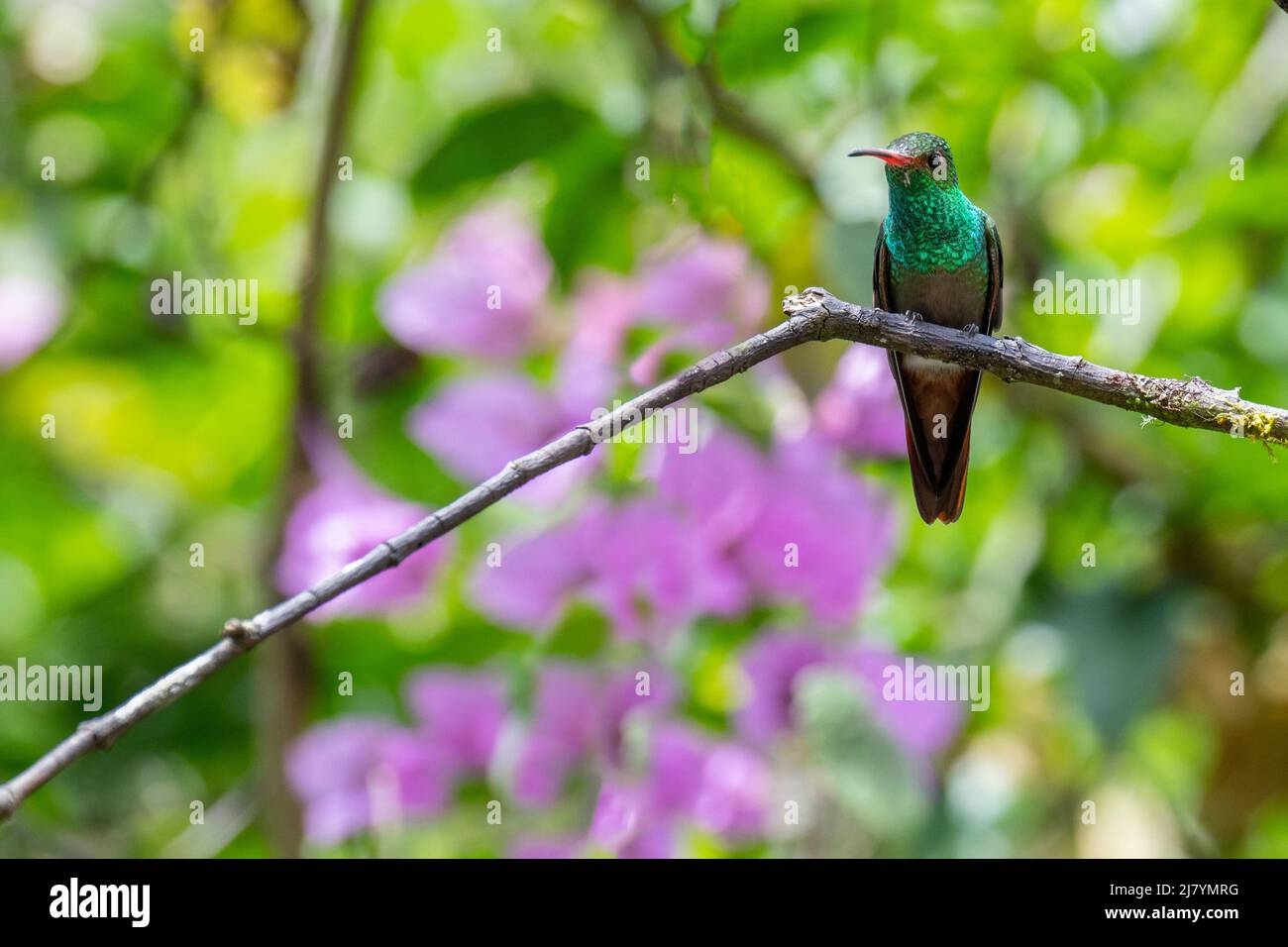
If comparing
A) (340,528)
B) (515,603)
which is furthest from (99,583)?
(515,603)

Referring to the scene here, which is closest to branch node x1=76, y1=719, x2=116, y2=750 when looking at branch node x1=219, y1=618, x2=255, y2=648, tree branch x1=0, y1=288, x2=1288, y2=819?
tree branch x1=0, y1=288, x2=1288, y2=819

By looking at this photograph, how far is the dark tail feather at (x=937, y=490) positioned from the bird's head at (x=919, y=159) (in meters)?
0.28

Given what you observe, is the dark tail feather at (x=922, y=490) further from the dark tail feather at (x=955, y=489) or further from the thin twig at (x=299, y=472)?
the thin twig at (x=299, y=472)

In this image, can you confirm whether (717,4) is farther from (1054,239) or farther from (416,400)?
(416,400)

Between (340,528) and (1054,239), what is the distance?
4.64ft

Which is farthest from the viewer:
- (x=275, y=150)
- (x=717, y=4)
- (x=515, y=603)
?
(x=275, y=150)

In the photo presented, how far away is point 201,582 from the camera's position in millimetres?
3137

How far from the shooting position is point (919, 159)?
140 cm

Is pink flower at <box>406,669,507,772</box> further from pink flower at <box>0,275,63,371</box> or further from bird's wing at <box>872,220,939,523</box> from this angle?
pink flower at <box>0,275,63,371</box>

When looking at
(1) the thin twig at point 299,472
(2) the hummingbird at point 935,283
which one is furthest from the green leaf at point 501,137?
(2) the hummingbird at point 935,283

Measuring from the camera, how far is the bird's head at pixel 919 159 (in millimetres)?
1363

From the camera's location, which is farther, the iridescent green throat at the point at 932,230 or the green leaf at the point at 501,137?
the green leaf at the point at 501,137

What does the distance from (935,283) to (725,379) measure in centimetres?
71

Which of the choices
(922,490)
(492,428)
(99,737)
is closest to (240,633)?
(99,737)
